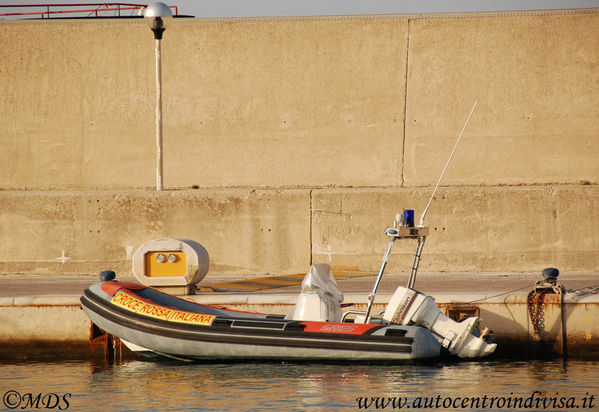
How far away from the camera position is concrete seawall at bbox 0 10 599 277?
16047 millimetres

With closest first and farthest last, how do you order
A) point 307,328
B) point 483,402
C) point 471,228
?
point 483,402 < point 307,328 < point 471,228

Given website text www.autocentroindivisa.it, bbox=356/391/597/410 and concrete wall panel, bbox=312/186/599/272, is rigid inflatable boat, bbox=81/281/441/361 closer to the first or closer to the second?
website text www.autocentroindivisa.it, bbox=356/391/597/410

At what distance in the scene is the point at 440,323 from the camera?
11.2m

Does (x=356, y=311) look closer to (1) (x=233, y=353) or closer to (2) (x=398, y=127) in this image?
(1) (x=233, y=353)

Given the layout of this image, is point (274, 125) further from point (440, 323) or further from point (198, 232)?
point (440, 323)

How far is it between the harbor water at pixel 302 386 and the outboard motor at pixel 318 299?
0.56 meters

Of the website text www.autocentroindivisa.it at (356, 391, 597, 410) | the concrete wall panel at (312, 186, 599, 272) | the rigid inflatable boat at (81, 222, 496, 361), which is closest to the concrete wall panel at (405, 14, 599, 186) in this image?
the concrete wall panel at (312, 186, 599, 272)

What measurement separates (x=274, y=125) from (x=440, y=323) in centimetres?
755

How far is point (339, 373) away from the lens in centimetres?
1077

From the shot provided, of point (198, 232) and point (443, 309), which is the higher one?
point (198, 232)

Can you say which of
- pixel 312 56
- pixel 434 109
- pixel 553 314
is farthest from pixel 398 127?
pixel 553 314

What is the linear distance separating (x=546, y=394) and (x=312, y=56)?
31.7 feet

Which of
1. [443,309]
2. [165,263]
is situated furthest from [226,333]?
[443,309]

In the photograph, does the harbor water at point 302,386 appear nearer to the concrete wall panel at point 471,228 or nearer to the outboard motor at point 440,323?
the outboard motor at point 440,323
